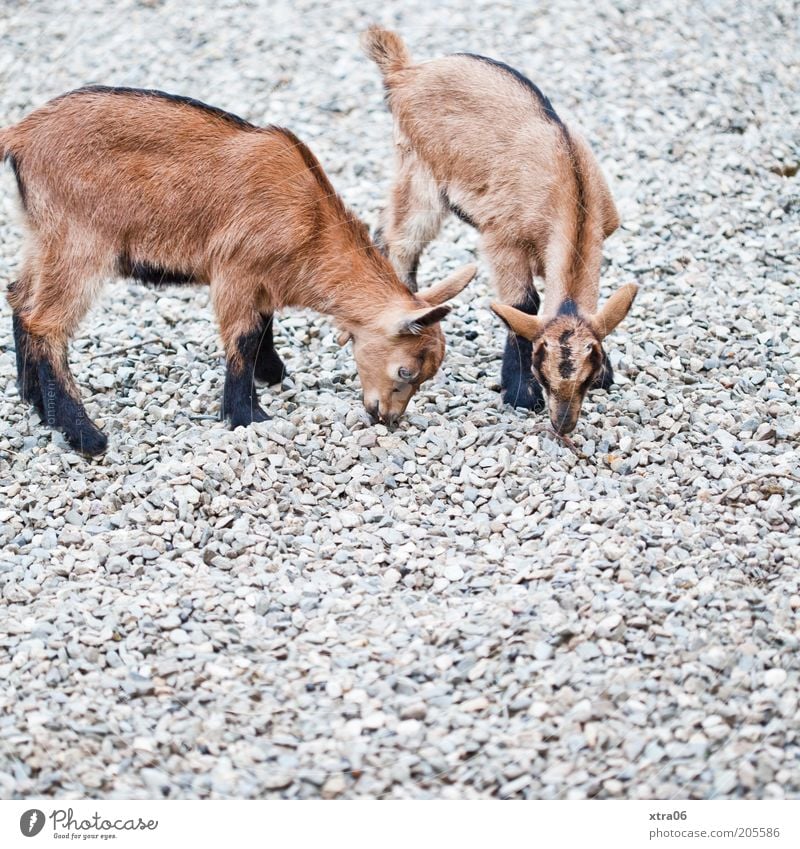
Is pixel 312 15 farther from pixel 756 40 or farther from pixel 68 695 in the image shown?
Result: pixel 68 695

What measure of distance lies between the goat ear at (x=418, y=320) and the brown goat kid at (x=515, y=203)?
0.34 metres

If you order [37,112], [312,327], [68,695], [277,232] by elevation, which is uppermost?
[37,112]

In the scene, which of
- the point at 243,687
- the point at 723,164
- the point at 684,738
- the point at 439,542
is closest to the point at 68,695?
the point at 243,687

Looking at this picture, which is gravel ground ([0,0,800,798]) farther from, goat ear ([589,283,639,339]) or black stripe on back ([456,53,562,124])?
black stripe on back ([456,53,562,124])

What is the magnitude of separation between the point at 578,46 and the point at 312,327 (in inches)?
197

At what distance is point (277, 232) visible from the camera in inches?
282

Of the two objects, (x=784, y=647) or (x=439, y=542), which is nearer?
(x=784, y=647)

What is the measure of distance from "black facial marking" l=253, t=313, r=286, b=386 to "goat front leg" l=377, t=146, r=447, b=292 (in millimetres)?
1150

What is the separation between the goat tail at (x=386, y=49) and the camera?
8.50m

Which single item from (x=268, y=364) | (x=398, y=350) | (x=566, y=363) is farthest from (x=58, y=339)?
(x=566, y=363)

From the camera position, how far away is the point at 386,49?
28.1ft

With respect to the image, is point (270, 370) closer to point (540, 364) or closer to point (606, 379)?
point (540, 364)

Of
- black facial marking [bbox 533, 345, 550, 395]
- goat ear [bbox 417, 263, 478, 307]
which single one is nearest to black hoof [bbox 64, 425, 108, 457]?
goat ear [bbox 417, 263, 478, 307]
